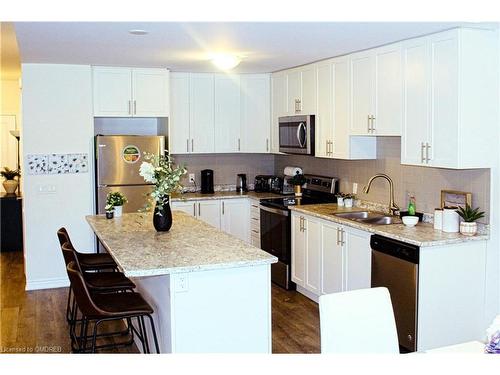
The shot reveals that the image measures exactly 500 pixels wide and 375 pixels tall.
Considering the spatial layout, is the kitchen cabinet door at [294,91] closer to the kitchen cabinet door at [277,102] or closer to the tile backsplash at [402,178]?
the kitchen cabinet door at [277,102]

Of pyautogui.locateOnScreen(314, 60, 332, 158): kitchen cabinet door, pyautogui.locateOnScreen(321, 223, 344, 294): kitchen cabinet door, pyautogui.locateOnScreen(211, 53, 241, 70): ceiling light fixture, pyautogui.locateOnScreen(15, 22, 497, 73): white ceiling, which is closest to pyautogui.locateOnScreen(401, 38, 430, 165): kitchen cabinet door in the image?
pyautogui.locateOnScreen(15, 22, 497, 73): white ceiling

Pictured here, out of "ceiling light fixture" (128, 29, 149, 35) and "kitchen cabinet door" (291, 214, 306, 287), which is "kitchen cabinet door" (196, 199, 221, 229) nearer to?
"kitchen cabinet door" (291, 214, 306, 287)

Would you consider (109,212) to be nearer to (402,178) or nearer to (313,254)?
(313,254)

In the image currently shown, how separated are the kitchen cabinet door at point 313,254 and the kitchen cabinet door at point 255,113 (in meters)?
1.73

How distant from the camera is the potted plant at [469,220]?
4.08 metres

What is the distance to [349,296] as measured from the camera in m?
2.38

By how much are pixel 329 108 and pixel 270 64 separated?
89 centimetres

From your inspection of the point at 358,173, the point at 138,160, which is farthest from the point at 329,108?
the point at 138,160

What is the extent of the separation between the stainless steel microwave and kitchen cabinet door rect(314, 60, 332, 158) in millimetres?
82

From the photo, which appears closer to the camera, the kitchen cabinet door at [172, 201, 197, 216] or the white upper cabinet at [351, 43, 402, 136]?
the white upper cabinet at [351, 43, 402, 136]

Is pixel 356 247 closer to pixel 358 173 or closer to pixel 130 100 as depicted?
pixel 358 173

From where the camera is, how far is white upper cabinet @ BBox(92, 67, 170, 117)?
6.11 metres

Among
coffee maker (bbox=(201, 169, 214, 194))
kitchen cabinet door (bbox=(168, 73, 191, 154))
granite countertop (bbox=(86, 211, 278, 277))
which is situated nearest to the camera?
granite countertop (bbox=(86, 211, 278, 277))

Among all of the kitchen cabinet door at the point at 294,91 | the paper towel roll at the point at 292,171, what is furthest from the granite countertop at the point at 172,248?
the paper towel roll at the point at 292,171
